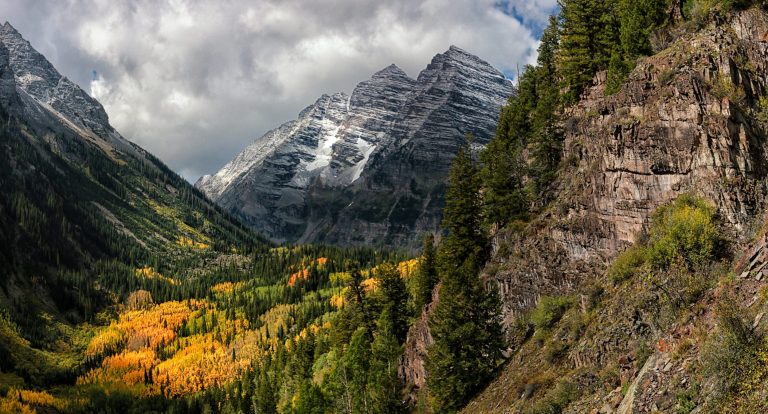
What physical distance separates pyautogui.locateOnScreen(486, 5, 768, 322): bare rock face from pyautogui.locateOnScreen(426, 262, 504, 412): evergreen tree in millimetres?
3468

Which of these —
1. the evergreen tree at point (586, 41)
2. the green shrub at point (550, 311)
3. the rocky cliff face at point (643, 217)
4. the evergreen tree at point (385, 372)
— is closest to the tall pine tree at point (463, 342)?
the rocky cliff face at point (643, 217)

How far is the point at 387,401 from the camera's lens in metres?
55.9

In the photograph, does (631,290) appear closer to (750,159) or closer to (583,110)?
(750,159)

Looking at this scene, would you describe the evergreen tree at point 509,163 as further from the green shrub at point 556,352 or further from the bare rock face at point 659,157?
the green shrub at point 556,352

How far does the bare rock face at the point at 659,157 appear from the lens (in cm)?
3634

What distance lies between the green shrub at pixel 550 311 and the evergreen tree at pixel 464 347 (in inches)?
187

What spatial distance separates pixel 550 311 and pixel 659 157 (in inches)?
534

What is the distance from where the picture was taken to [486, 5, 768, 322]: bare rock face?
1431 inches

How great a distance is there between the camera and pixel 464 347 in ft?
149

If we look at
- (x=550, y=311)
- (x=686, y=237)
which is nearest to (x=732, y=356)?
(x=686, y=237)

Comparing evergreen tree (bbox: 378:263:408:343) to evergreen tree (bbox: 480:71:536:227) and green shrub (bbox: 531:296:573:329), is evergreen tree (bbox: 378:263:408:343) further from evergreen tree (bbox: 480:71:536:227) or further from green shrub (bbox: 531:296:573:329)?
green shrub (bbox: 531:296:573:329)

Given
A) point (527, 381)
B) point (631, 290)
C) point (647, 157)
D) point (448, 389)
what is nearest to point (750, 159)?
point (647, 157)

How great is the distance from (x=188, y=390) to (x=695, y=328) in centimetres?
17556

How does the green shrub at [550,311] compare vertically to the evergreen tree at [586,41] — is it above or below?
below
